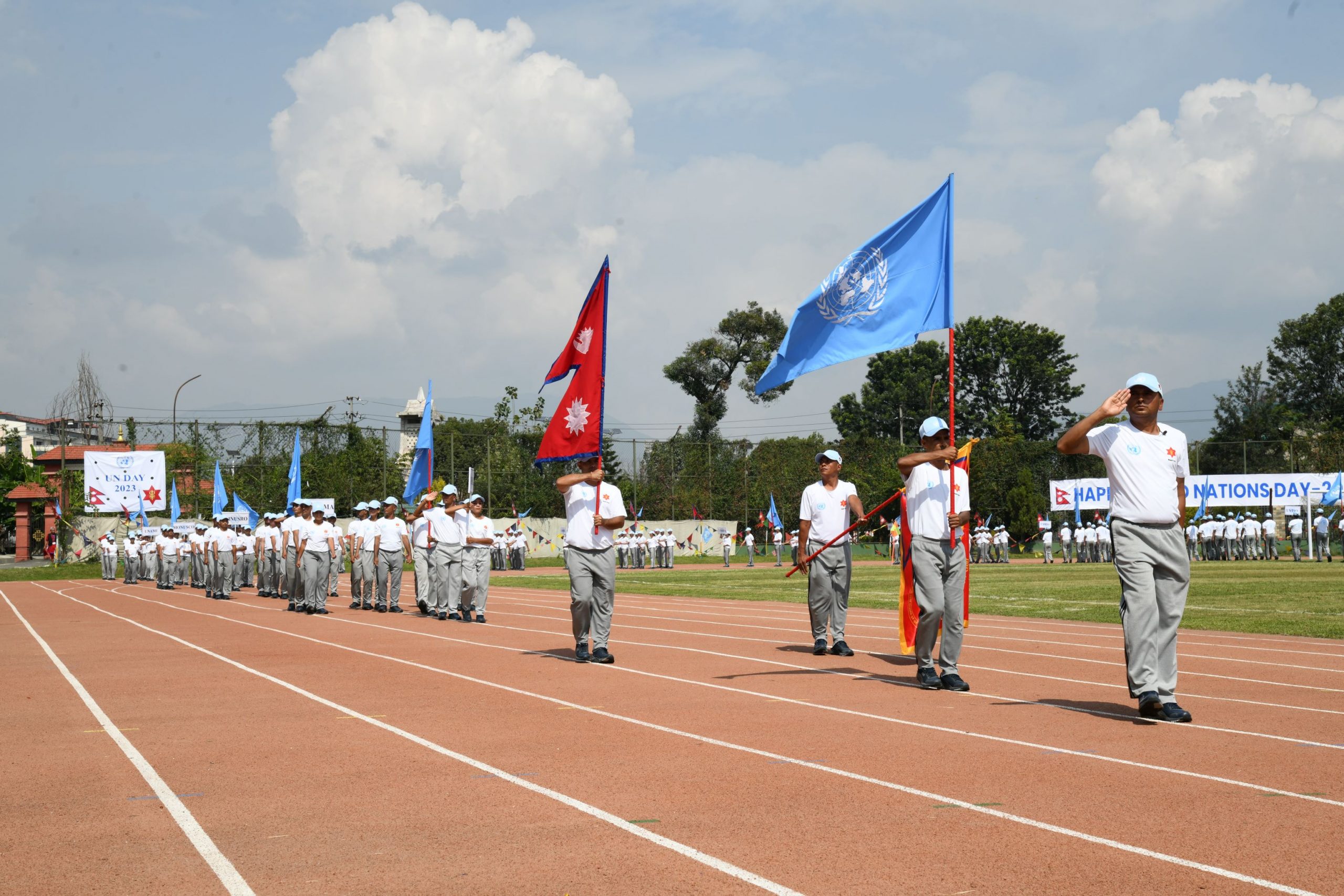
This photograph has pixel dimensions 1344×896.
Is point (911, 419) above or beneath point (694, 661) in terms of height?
above

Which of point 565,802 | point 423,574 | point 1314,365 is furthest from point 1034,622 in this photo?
point 1314,365

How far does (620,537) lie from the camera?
166 feet

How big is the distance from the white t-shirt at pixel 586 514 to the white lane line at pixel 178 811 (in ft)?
14.6

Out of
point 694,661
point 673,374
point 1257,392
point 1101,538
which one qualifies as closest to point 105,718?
point 694,661

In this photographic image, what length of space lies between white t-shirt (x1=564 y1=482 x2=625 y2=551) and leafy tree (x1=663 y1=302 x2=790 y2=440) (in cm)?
6117

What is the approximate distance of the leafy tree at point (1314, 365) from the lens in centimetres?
8488

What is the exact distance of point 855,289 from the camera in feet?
35.2

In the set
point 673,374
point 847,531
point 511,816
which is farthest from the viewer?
point 673,374

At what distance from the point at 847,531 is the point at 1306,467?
62808mm

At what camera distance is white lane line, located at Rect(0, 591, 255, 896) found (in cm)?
473

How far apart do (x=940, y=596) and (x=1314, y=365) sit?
88.4 metres

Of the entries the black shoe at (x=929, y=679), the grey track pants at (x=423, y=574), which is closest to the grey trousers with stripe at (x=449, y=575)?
the grey track pants at (x=423, y=574)

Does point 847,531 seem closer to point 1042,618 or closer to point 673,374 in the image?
point 1042,618

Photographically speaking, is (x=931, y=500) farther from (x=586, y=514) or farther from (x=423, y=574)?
(x=423, y=574)
